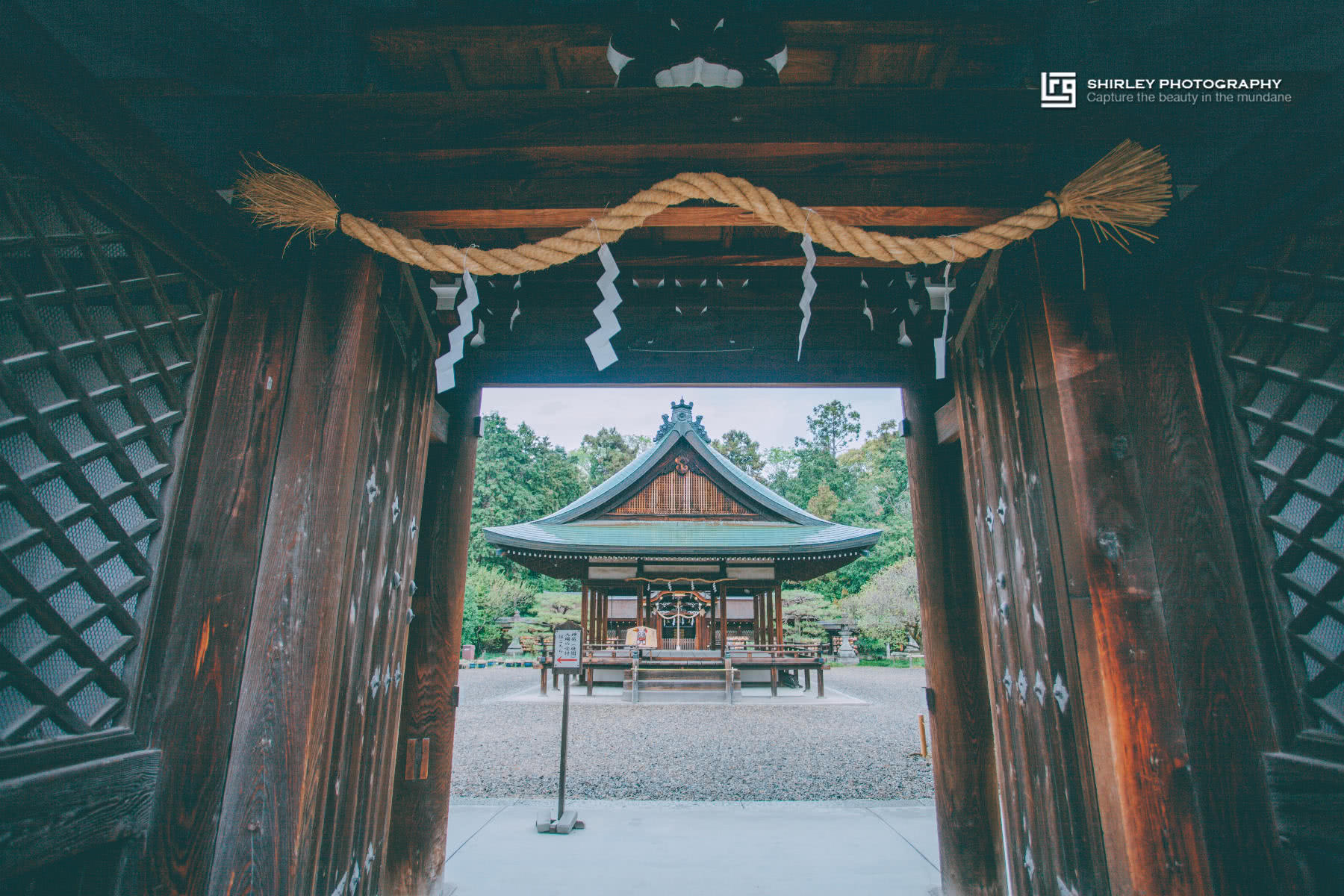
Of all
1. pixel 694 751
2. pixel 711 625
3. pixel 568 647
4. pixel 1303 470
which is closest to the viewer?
pixel 1303 470

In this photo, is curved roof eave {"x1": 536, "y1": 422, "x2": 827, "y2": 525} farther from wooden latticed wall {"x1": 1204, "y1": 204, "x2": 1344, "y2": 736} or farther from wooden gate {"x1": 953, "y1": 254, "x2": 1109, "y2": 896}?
wooden latticed wall {"x1": 1204, "y1": 204, "x2": 1344, "y2": 736}

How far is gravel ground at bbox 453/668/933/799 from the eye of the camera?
18.0 ft

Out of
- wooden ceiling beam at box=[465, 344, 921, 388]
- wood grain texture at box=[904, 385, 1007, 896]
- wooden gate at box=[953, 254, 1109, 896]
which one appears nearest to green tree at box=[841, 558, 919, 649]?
wood grain texture at box=[904, 385, 1007, 896]

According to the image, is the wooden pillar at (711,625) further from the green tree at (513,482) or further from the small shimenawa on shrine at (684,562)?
the green tree at (513,482)

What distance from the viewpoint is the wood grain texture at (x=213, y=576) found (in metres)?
1.46

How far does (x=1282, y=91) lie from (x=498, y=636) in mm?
23242

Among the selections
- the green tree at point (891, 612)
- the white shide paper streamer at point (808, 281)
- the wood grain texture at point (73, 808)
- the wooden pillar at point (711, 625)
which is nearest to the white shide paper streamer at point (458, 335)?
the white shide paper streamer at point (808, 281)

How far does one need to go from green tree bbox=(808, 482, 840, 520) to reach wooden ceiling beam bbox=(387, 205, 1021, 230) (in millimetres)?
33139

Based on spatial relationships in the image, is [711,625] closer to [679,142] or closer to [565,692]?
[565,692]

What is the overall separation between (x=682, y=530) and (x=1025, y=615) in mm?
11101

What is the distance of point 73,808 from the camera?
122cm

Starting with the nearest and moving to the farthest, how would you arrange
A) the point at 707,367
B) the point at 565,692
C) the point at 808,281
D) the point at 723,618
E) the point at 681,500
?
the point at 808,281, the point at 707,367, the point at 565,692, the point at 723,618, the point at 681,500

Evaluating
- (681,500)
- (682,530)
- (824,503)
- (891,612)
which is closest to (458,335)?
(682,530)

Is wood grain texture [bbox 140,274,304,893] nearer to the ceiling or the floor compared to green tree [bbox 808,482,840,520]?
nearer to the floor
